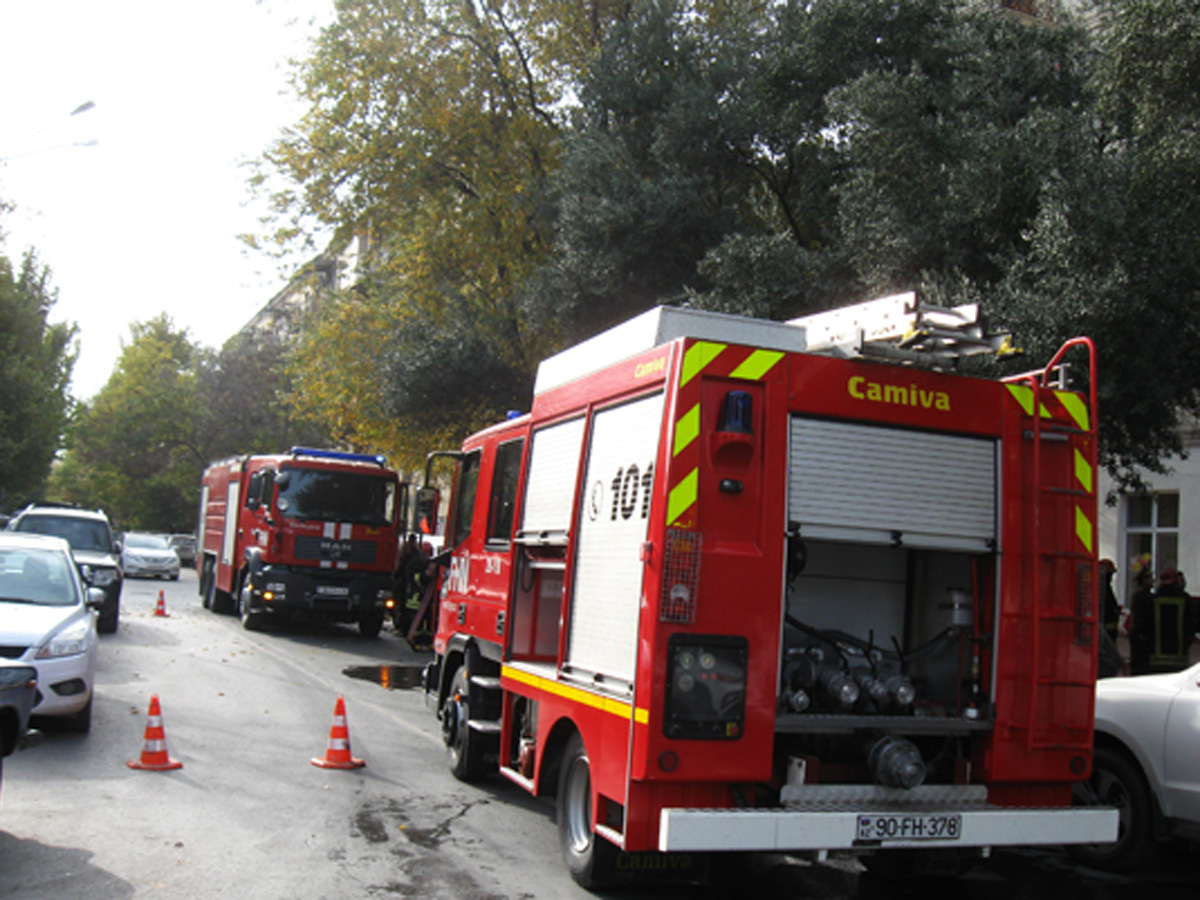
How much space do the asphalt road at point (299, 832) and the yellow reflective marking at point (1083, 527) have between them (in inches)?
86.1

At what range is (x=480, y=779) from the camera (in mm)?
8742

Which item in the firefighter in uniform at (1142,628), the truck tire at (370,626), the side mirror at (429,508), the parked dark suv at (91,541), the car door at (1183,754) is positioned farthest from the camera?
the truck tire at (370,626)

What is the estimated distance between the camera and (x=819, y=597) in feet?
20.3

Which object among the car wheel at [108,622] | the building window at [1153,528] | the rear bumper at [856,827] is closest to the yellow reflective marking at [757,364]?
the rear bumper at [856,827]

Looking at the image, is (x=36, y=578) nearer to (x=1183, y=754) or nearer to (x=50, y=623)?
(x=50, y=623)

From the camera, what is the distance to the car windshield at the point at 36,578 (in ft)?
31.4

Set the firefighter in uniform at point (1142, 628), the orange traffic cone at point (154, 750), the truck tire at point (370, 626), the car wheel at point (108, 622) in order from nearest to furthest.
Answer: the orange traffic cone at point (154, 750) < the firefighter in uniform at point (1142, 628) < the car wheel at point (108, 622) < the truck tire at point (370, 626)

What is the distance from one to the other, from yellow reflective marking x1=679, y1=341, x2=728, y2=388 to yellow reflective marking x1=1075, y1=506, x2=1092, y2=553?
7.01ft

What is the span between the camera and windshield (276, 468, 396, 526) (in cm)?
1909

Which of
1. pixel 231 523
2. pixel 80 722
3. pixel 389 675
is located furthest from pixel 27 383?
pixel 80 722

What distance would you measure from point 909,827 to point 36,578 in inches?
309

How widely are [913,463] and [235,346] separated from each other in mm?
53314

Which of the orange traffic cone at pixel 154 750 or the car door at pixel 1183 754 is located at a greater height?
the car door at pixel 1183 754

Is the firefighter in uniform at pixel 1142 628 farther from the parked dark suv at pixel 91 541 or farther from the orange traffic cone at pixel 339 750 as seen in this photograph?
the parked dark suv at pixel 91 541
